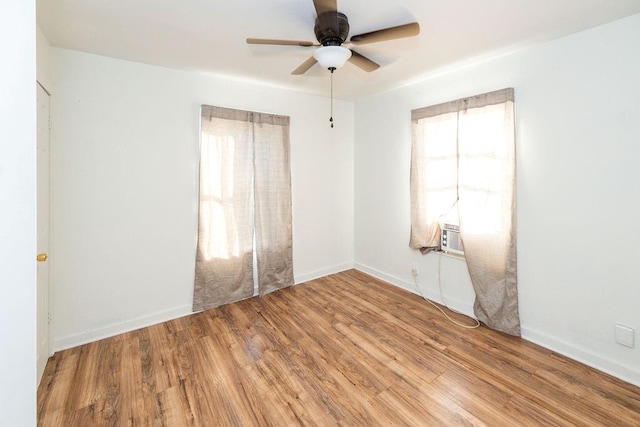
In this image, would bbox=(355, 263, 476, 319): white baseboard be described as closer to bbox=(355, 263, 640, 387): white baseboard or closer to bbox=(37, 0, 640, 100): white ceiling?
bbox=(355, 263, 640, 387): white baseboard

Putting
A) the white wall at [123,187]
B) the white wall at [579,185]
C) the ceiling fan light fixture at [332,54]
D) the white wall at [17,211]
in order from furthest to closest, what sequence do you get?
1. the white wall at [123,187]
2. the white wall at [579,185]
3. the ceiling fan light fixture at [332,54]
4. the white wall at [17,211]

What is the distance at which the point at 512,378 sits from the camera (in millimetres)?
1911

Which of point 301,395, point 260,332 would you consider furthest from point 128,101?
point 301,395

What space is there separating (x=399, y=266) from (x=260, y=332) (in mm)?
1925

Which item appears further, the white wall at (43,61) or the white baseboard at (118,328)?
the white baseboard at (118,328)

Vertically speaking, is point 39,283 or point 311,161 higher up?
point 311,161

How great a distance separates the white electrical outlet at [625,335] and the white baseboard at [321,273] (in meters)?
2.81

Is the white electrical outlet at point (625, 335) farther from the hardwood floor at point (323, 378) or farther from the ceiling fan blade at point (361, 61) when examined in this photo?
the ceiling fan blade at point (361, 61)

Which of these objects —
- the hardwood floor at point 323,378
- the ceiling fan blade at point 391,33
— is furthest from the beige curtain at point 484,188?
the ceiling fan blade at point 391,33

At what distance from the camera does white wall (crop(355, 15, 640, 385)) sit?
186cm

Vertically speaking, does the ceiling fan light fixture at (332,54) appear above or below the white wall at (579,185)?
above

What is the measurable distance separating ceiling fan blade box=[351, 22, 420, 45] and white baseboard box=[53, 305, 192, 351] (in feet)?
9.58

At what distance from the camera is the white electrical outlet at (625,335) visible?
187cm

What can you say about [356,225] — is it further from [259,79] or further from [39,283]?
[39,283]
